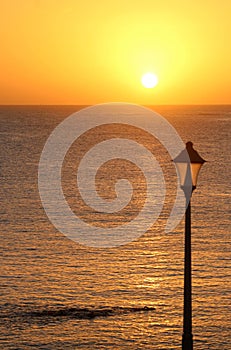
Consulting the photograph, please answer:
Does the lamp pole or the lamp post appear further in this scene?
the lamp pole

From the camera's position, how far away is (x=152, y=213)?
8138cm

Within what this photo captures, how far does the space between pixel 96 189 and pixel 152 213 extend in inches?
952

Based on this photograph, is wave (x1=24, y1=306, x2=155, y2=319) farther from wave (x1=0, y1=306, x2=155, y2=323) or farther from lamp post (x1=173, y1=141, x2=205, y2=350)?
lamp post (x1=173, y1=141, x2=205, y2=350)

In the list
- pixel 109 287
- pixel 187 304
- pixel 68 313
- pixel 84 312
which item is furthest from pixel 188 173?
pixel 109 287

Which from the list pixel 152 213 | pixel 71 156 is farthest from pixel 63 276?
pixel 71 156

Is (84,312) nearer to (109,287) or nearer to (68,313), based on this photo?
(68,313)

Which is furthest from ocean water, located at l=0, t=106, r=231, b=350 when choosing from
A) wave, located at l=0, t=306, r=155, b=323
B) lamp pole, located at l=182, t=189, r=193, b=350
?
lamp pole, located at l=182, t=189, r=193, b=350

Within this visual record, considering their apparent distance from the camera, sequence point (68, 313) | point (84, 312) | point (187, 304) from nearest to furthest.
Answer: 1. point (187, 304)
2. point (68, 313)
3. point (84, 312)

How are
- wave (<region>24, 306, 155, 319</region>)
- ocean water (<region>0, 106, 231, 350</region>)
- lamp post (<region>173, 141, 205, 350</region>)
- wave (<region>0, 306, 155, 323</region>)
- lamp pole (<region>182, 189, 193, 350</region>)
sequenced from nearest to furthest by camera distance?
lamp post (<region>173, 141, 205, 350</region>) < lamp pole (<region>182, 189, 193, 350</region>) < ocean water (<region>0, 106, 231, 350</region>) < wave (<region>0, 306, 155, 323</region>) < wave (<region>24, 306, 155, 319</region>)

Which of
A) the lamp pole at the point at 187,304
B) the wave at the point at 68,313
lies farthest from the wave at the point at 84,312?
the lamp pole at the point at 187,304

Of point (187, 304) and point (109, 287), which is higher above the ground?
point (109, 287)

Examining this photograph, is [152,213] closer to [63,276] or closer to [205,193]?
[205,193]

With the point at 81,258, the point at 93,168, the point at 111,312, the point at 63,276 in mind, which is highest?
the point at 93,168

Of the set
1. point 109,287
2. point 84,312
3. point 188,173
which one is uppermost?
point 109,287
